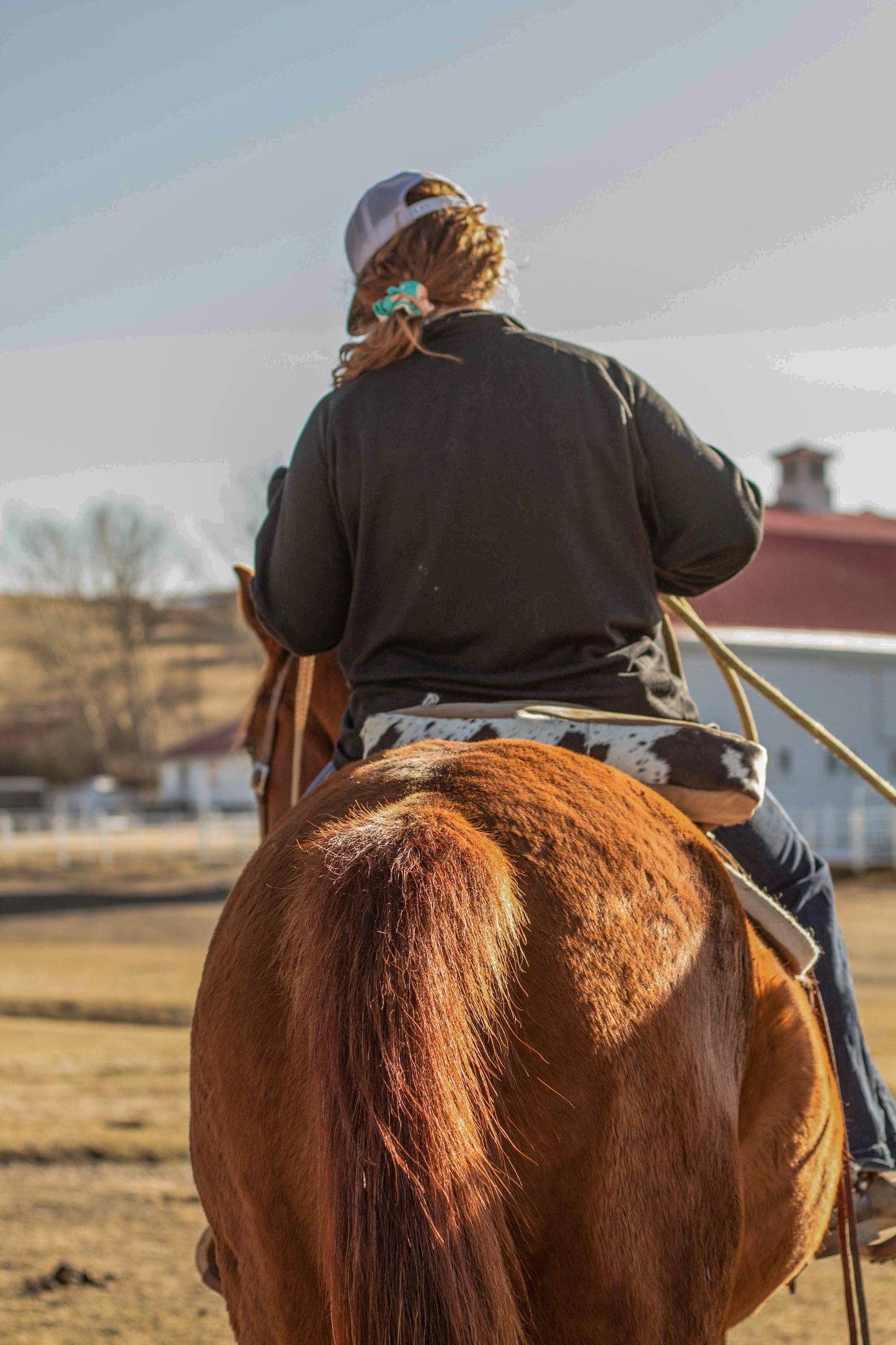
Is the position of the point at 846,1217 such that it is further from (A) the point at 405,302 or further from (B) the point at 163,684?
(B) the point at 163,684

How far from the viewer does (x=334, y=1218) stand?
1.33m

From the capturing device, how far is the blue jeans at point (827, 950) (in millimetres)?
2426

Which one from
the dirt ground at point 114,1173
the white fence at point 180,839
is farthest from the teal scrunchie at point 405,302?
the white fence at point 180,839

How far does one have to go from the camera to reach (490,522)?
221 cm

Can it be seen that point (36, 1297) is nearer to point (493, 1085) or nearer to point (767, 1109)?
point (767, 1109)

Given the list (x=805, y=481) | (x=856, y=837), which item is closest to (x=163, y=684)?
(x=805, y=481)

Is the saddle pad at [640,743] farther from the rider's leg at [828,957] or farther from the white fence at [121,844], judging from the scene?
the white fence at [121,844]

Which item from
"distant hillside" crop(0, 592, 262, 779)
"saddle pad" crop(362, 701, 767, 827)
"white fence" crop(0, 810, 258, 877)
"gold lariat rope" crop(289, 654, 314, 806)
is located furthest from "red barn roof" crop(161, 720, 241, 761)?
"saddle pad" crop(362, 701, 767, 827)

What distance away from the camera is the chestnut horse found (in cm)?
133

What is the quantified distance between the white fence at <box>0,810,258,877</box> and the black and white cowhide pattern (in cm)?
2060

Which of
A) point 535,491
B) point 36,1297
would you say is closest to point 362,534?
point 535,491

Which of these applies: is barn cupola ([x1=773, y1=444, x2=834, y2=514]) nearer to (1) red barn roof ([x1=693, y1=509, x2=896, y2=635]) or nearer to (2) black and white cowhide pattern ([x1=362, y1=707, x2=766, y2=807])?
(1) red barn roof ([x1=693, y1=509, x2=896, y2=635])

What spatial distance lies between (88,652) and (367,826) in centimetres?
6584

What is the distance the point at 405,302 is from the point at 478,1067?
4.89 ft
